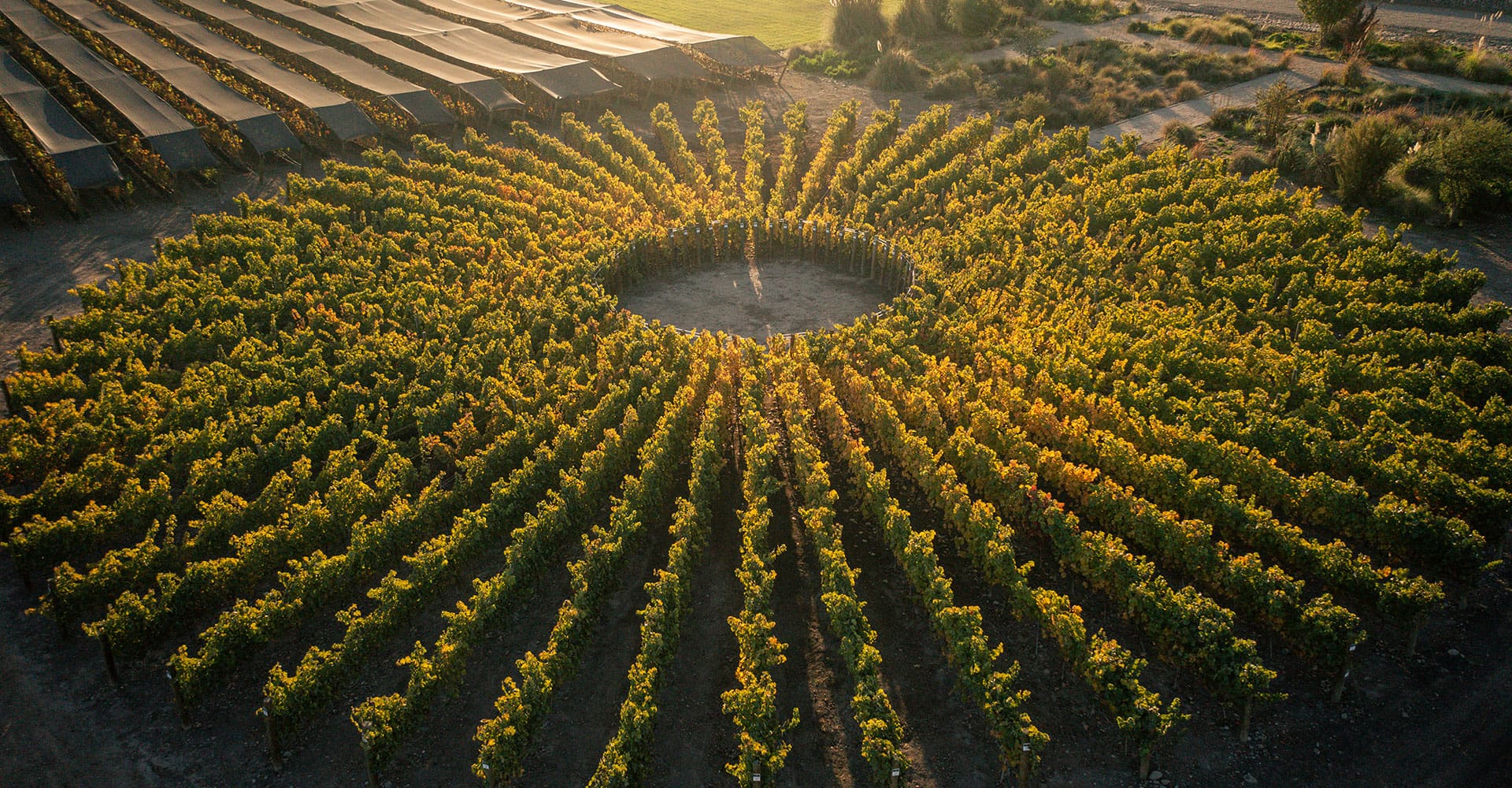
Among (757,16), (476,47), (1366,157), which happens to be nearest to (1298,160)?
(1366,157)

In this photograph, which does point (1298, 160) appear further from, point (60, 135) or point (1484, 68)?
point (60, 135)

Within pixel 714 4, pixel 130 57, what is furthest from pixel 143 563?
pixel 714 4

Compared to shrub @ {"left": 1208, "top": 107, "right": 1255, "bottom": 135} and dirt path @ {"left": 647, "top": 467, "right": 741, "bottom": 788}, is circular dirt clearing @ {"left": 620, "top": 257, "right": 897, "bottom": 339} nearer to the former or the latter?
dirt path @ {"left": 647, "top": 467, "right": 741, "bottom": 788}

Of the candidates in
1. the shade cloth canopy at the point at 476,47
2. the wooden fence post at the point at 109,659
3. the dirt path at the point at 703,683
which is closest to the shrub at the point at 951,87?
the shade cloth canopy at the point at 476,47

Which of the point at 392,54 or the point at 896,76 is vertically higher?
Result: the point at 896,76

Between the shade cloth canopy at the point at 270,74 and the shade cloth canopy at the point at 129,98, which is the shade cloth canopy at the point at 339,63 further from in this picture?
the shade cloth canopy at the point at 129,98
